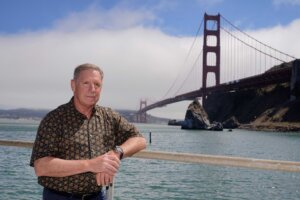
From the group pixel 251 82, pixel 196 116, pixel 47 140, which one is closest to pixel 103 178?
pixel 47 140

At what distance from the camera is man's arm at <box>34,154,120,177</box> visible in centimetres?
226

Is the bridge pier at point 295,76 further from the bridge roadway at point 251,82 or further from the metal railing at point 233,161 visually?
the metal railing at point 233,161

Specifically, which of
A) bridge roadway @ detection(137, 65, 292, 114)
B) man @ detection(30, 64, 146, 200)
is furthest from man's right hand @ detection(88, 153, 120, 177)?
bridge roadway @ detection(137, 65, 292, 114)

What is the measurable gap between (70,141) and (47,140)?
125mm

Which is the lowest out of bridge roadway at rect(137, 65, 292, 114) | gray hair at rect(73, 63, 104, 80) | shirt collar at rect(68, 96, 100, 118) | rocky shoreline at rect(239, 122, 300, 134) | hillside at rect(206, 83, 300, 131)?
rocky shoreline at rect(239, 122, 300, 134)

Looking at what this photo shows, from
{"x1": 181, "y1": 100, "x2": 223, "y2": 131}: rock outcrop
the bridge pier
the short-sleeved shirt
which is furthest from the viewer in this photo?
{"x1": 181, "y1": 100, "x2": 223, "y2": 131}: rock outcrop

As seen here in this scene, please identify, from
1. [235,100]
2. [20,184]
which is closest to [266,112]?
[235,100]

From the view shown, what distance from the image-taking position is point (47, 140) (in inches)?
93.7

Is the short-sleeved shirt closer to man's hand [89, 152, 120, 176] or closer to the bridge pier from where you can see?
man's hand [89, 152, 120, 176]

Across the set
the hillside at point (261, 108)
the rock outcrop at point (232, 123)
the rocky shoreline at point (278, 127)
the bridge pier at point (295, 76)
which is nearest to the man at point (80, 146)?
the bridge pier at point (295, 76)

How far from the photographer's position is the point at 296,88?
3457 inches

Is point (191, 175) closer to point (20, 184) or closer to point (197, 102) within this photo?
point (20, 184)

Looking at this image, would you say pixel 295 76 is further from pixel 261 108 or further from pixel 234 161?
pixel 234 161

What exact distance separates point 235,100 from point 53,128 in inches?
4954
